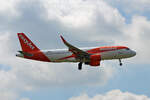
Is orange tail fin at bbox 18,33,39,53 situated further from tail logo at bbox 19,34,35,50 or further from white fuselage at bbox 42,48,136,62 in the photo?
white fuselage at bbox 42,48,136,62

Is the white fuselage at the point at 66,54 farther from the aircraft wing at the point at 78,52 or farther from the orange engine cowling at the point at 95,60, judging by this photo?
the aircraft wing at the point at 78,52

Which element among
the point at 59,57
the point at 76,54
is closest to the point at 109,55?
the point at 76,54

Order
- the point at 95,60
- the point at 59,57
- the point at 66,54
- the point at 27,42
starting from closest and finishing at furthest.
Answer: the point at 95,60, the point at 59,57, the point at 66,54, the point at 27,42

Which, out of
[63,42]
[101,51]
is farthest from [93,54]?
[63,42]

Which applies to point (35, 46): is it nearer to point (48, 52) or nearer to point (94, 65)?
point (48, 52)

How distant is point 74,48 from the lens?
348 feet

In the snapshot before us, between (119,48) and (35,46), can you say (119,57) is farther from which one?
(35,46)

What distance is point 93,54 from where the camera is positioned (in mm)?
108812

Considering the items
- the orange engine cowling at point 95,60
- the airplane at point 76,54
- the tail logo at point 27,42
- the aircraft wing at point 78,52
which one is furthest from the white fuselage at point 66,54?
the tail logo at point 27,42

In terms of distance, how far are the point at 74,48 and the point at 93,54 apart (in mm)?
5857

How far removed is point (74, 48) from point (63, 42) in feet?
12.1

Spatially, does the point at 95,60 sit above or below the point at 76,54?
below

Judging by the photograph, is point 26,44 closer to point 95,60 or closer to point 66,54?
point 66,54

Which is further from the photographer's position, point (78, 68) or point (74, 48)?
point (78, 68)
